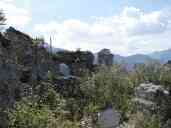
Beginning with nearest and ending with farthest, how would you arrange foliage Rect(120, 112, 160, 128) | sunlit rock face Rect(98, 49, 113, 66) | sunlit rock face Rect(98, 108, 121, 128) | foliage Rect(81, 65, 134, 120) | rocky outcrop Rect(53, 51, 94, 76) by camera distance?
1. foliage Rect(120, 112, 160, 128)
2. sunlit rock face Rect(98, 108, 121, 128)
3. foliage Rect(81, 65, 134, 120)
4. rocky outcrop Rect(53, 51, 94, 76)
5. sunlit rock face Rect(98, 49, 113, 66)

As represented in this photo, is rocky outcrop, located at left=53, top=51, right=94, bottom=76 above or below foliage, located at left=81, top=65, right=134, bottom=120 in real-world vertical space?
above

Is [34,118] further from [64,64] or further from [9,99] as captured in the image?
[64,64]

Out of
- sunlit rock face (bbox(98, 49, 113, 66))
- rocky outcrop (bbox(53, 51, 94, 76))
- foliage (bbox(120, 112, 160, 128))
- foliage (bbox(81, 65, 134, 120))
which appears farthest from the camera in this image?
sunlit rock face (bbox(98, 49, 113, 66))

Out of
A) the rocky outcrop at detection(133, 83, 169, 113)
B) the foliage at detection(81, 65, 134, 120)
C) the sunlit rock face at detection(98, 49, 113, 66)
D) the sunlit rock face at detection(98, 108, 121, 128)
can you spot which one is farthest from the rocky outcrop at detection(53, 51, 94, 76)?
the sunlit rock face at detection(98, 108, 121, 128)

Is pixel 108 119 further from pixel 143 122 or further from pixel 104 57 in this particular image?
pixel 104 57

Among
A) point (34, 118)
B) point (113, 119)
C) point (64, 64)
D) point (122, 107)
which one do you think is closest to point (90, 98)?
point (122, 107)

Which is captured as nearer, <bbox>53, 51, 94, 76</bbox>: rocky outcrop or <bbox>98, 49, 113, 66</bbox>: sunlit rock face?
<bbox>53, 51, 94, 76</bbox>: rocky outcrop

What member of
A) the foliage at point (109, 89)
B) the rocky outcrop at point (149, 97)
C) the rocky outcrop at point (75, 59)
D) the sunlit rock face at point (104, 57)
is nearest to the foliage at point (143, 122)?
the rocky outcrop at point (149, 97)

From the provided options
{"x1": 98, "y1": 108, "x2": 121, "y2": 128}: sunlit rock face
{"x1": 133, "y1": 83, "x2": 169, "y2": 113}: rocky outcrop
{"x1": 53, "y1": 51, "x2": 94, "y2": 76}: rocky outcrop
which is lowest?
{"x1": 98, "y1": 108, "x2": 121, "y2": 128}: sunlit rock face

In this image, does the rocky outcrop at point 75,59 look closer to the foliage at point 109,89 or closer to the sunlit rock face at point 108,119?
the foliage at point 109,89

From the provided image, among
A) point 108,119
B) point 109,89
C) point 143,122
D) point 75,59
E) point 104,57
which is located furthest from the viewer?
point 104,57

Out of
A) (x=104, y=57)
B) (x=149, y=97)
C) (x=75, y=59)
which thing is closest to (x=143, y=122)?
(x=149, y=97)

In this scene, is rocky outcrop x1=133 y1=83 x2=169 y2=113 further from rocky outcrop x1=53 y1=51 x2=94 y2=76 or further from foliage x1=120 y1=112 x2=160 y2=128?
rocky outcrop x1=53 y1=51 x2=94 y2=76

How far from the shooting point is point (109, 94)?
74.3 ft
